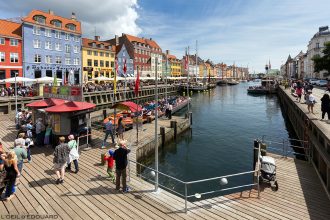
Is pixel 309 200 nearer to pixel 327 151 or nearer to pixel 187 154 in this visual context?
pixel 327 151

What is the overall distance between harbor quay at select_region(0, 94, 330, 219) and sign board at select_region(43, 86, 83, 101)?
15.9 ft

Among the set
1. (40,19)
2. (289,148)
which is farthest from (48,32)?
(289,148)

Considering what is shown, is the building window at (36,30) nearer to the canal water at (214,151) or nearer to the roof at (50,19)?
the roof at (50,19)

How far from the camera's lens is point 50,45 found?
57500mm

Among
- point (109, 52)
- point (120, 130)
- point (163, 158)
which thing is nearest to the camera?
point (120, 130)

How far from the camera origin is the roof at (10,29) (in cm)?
4813

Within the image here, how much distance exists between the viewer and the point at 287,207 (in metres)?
9.45

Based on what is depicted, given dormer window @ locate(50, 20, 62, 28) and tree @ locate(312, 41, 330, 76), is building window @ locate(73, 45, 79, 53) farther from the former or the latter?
tree @ locate(312, 41, 330, 76)

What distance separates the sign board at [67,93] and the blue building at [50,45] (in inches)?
1226

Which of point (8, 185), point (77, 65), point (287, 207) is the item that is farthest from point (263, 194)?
point (77, 65)

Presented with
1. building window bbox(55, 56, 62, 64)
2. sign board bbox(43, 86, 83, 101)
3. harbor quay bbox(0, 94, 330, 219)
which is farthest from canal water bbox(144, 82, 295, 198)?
building window bbox(55, 56, 62, 64)

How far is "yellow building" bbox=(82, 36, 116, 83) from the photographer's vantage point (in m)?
69.2

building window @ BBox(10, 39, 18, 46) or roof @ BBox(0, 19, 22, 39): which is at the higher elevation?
roof @ BBox(0, 19, 22, 39)

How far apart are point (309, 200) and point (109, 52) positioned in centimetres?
7494
